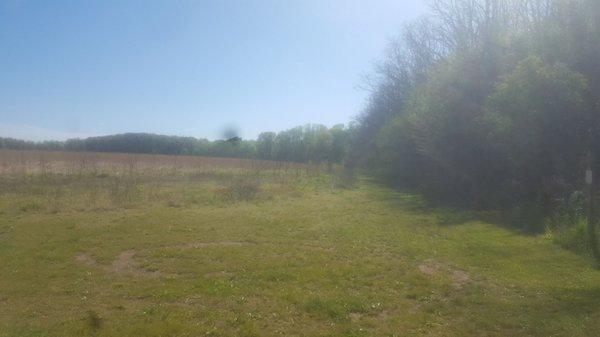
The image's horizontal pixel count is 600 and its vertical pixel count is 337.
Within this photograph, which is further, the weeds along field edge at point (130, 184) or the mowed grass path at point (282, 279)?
the weeds along field edge at point (130, 184)

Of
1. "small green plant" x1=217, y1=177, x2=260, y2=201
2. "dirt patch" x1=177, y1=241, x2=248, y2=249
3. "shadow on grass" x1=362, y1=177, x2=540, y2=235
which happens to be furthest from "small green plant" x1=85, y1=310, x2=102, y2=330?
"small green plant" x1=217, y1=177, x2=260, y2=201

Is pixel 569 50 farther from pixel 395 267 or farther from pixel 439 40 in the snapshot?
pixel 439 40

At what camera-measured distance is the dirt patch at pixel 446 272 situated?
7145mm

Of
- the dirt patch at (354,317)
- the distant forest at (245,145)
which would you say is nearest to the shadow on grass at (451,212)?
the dirt patch at (354,317)

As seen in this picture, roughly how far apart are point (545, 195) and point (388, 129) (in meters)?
17.1

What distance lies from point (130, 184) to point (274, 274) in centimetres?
1314

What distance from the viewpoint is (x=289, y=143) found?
61562 millimetres

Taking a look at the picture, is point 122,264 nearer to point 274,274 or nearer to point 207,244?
point 207,244

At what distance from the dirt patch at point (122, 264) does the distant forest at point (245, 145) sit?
43699 millimetres

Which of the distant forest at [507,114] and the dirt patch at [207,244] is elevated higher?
the distant forest at [507,114]

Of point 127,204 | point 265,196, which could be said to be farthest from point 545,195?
point 127,204

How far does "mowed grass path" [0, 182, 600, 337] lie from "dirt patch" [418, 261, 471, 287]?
1.2 inches

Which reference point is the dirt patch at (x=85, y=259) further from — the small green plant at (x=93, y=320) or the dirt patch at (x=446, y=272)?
the dirt patch at (x=446, y=272)

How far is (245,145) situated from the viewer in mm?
61969
